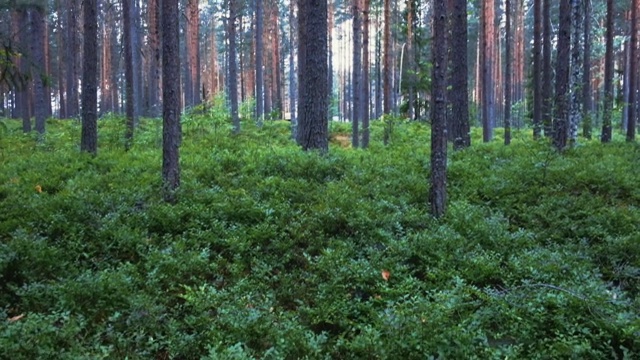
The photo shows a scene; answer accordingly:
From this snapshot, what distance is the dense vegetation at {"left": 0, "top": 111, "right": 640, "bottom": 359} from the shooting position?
4523mm

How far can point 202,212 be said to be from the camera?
293 inches

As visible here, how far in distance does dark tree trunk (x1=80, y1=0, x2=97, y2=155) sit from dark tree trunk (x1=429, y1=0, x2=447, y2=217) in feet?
28.0

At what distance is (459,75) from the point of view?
13625 mm

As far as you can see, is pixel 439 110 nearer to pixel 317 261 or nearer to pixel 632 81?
pixel 317 261

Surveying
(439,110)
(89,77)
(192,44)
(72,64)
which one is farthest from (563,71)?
(192,44)

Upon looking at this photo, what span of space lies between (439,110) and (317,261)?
326cm

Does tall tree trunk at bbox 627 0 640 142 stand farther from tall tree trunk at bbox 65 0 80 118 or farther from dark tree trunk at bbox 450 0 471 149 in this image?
tall tree trunk at bbox 65 0 80 118

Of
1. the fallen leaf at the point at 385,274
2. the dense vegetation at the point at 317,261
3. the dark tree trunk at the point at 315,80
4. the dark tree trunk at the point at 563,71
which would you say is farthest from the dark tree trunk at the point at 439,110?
the dark tree trunk at the point at 563,71

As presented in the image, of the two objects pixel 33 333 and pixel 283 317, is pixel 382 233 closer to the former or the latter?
pixel 283 317

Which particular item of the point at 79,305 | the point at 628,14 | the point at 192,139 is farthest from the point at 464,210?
the point at 628,14

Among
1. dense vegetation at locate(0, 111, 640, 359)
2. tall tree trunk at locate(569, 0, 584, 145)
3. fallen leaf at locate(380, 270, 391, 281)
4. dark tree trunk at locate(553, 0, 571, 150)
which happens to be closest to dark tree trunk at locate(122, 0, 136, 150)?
dense vegetation at locate(0, 111, 640, 359)

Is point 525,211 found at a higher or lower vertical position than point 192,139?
lower

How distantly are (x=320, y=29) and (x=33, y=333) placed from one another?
8.86 m

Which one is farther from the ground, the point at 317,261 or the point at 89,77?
the point at 89,77
